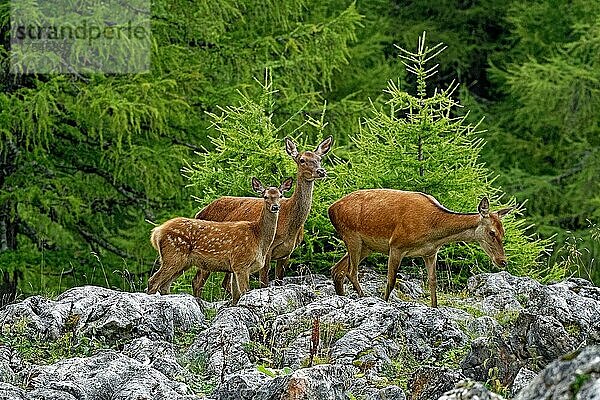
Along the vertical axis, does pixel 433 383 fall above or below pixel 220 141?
above

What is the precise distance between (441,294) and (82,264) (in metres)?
8.22

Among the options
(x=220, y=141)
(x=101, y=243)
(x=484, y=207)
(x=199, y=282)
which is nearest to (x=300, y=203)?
(x=199, y=282)

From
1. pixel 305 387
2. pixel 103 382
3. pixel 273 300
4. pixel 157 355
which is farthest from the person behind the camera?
pixel 273 300

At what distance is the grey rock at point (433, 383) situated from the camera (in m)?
6.21

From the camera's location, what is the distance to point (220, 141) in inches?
463

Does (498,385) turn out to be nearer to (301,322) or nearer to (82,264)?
(301,322)

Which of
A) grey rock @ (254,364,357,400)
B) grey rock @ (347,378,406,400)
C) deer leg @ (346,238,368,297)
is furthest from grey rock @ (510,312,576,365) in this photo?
deer leg @ (346,238,368,297)

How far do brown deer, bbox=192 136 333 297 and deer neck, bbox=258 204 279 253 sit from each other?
434 mm

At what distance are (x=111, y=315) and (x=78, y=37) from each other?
808 cm

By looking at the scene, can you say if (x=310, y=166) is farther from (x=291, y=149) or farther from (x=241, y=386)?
(x=241, y=386)

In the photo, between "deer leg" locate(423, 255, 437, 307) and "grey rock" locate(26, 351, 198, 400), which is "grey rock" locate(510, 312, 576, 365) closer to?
"deer leg" locate(423, 255, 437, 307)

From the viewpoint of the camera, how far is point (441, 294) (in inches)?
392

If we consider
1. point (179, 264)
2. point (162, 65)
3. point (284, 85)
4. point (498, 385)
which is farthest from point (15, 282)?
point (498, 385)

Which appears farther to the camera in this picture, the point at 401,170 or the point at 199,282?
the point at 401,170
